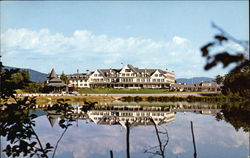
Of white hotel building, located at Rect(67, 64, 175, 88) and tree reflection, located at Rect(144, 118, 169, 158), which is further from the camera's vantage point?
white hotel building, located at Rect(67, 64, 175, 88)

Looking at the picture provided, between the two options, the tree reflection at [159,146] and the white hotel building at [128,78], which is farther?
the white hotel building at [128,78]

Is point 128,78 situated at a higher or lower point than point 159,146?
higher

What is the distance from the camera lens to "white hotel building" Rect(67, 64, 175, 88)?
92.8 metres

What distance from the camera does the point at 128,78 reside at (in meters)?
92.5

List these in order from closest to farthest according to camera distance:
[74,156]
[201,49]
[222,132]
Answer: [201,49]
[74,156]
[222,132]

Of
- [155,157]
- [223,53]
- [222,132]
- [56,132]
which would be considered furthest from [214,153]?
[223,53]

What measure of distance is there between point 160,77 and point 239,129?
70.5 metres

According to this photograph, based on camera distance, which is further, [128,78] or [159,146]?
[128,78]

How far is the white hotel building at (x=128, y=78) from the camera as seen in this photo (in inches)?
3652

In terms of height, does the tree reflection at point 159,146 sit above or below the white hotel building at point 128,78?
below

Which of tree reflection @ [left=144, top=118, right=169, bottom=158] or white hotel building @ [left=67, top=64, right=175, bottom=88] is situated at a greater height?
white hotel building @ [left=67, top=64, right=175, bottom=88]

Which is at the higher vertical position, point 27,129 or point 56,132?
point 27,129

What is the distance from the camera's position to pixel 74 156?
52.3ft

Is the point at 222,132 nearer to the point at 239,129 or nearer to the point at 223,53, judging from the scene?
the point at 239,129
